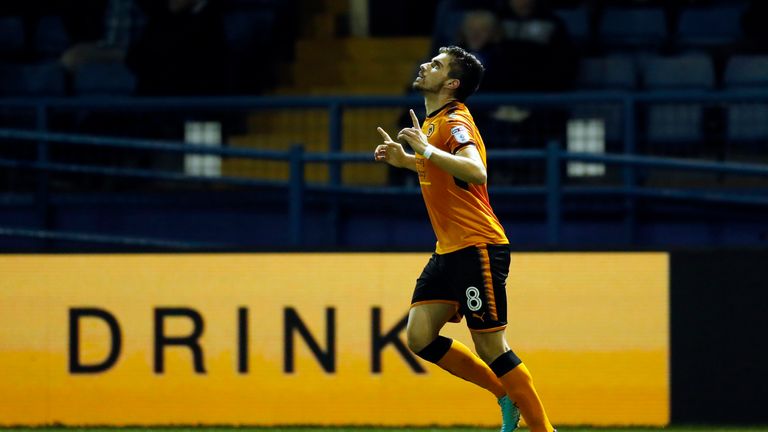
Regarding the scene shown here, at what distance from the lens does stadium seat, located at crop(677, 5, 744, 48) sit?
1176 cm

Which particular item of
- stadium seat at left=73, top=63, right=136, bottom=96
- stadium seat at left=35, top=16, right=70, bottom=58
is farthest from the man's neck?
stadium seat at left=35, top=16, right=70, bottom=58

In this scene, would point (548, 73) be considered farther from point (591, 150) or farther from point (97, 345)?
point (97, 345)

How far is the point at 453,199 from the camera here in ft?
23.7

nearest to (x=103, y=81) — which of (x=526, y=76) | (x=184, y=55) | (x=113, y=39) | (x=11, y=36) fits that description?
(x=184, y=55)

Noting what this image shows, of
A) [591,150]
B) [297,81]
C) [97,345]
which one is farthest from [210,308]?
[297,81]

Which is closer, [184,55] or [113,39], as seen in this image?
[184,55]

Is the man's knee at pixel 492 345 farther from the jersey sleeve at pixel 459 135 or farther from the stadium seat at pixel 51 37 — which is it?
the stadium seat at pixel 51 37

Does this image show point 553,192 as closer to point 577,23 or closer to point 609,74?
point 609,74

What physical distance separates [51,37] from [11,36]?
0.34 meters

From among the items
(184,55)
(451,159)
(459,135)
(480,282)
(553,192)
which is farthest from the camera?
(184,55)

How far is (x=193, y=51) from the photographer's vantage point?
11.8 metres

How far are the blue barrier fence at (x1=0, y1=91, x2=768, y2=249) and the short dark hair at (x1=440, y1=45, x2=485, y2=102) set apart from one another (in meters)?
2.04

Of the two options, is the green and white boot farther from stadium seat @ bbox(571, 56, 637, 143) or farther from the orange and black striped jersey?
stadium seat @ bbox(571, 56, 637, 143)

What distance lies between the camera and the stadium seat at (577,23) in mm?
11859
